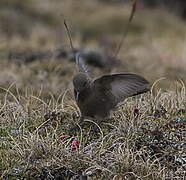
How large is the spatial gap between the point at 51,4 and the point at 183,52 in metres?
5.17

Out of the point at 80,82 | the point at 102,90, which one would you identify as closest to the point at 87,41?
the point at 102,90

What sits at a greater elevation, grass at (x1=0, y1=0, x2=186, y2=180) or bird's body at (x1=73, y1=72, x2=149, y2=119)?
bird's body at (x1=73, y1=72, x2=149, y2=119)

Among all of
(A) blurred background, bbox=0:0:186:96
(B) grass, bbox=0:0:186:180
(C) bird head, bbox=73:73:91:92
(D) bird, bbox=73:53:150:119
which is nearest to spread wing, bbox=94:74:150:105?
(D) bird, bbox=73:53:150:119

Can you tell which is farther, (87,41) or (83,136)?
(87,41)

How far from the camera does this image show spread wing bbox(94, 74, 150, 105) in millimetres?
4492

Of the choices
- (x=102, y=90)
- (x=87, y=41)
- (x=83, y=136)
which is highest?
(x=102, y=90)

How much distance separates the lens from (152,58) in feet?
35.3

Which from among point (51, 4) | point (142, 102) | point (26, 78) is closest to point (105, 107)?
point (142, 102)

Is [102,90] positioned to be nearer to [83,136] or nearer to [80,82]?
[80,82]

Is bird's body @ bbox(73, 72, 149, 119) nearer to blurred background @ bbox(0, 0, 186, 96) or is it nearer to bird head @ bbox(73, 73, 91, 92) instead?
bird head @ bbox(73, 73, 91, 92)

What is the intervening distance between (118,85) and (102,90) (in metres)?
0.14

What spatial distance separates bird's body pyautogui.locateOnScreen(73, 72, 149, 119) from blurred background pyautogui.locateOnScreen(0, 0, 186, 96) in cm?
154

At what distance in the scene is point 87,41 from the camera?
1241cm

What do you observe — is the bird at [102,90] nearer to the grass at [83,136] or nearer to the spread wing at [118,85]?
the spread wing at [118,85]
